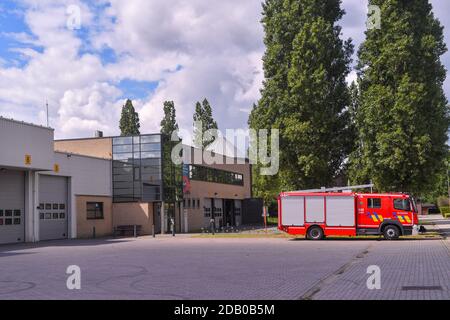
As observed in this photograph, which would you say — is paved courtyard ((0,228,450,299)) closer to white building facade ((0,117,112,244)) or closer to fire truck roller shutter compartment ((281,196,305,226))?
fire truck roller shutter compartment ((281,196,305,226))

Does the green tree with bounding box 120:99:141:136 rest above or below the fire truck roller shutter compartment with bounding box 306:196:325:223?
above

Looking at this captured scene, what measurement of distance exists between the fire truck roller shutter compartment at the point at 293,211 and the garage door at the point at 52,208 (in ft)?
50.8

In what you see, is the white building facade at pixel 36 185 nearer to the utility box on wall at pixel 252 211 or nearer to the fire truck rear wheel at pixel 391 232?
the fire truck rear wheel at pixel 391 232

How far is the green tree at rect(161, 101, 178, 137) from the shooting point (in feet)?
222

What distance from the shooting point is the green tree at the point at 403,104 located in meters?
34.0

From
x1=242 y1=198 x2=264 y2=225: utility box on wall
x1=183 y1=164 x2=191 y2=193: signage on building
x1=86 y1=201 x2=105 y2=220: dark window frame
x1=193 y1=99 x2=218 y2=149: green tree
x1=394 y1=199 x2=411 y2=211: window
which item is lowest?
x1=242 y1=198 x2=264 y2=225: utility box on wall

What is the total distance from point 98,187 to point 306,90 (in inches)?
691

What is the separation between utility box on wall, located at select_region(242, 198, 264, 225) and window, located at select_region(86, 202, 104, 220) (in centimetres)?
2857

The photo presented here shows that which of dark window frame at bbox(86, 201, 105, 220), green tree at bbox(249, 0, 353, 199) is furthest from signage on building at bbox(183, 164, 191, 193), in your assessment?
green tree at bbox(249, 0, 353, 199)

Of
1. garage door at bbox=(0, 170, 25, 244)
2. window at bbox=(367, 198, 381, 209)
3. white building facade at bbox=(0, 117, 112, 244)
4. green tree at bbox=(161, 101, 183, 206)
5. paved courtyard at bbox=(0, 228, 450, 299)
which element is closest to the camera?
paved courtyard at bbox=(0, 228, 450, 299)
